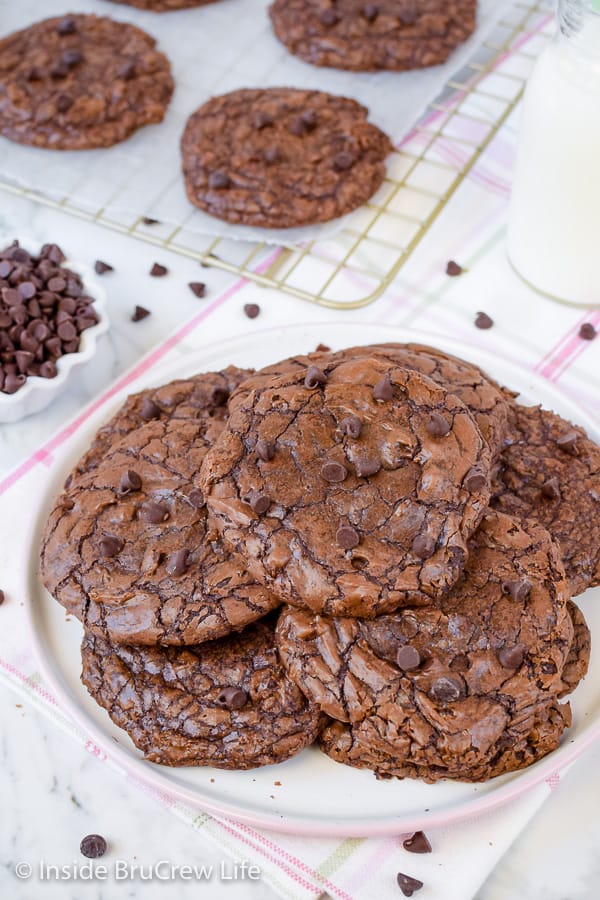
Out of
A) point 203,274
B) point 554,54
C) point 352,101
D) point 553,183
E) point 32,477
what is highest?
point 554,54

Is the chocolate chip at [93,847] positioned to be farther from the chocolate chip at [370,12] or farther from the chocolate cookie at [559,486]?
the chocolate chip at [370,12]

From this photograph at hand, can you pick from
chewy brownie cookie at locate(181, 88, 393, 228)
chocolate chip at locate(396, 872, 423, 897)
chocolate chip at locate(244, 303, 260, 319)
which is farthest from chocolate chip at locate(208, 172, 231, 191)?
chocolate chip at locate(396, 872, 423, 897)

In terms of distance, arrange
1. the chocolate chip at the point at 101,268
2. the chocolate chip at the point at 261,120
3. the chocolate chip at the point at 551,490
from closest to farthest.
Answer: the chocolate chip at the point at 551,490
the chocolate chip at the point at 101,268
the chocolate chip at the point at 261,120

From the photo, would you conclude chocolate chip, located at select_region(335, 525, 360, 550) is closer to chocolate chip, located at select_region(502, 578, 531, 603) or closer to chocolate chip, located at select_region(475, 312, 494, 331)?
chocolate chip, located at select_region(502, 578, 531, 603)

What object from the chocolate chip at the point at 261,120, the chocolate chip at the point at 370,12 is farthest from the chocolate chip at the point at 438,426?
the chocolate chip at the point at 370,12

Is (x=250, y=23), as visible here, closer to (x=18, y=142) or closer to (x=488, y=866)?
(x=18, y=142)

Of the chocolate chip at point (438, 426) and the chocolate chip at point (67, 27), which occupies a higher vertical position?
the chocolate chip at point (438, 426)

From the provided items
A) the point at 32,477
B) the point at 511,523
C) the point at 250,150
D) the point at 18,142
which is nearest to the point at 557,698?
the point at 511,523
